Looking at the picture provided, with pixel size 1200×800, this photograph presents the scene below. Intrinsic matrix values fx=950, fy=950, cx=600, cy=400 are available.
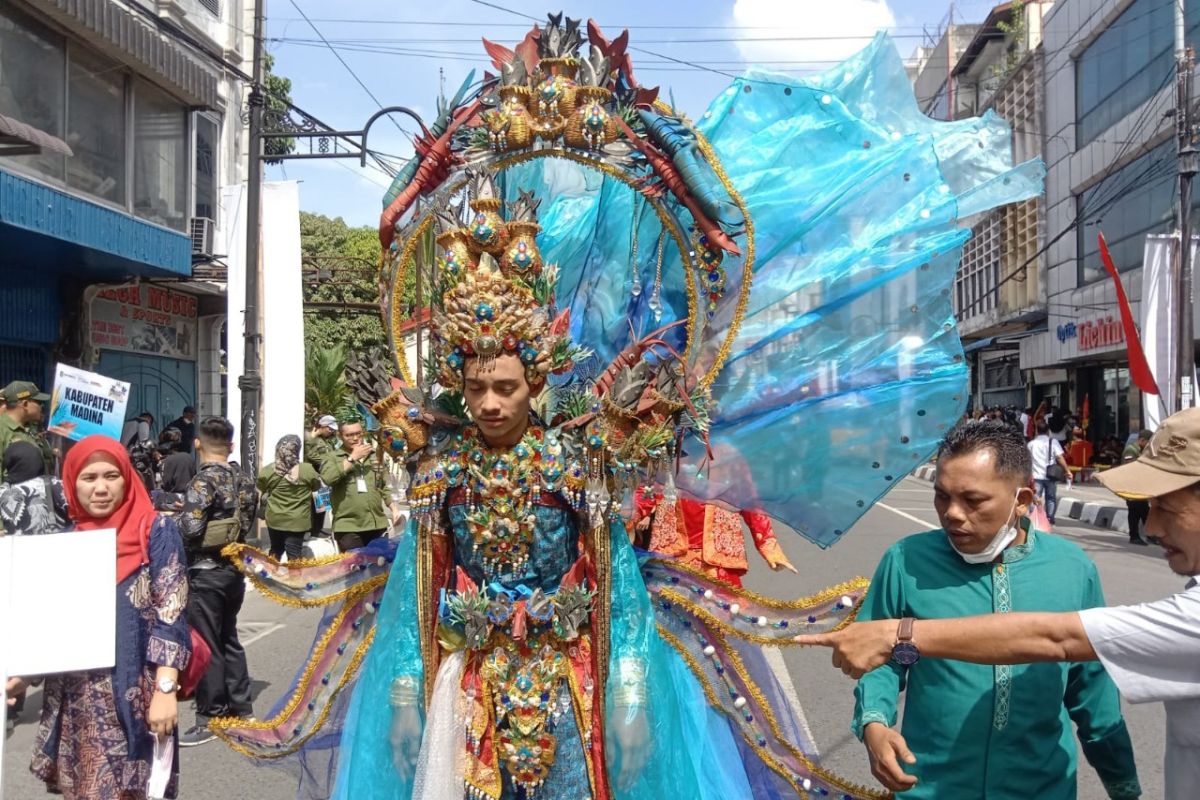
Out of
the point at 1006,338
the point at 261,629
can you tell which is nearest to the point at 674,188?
the point at 261,629

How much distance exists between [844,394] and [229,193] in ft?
35.6

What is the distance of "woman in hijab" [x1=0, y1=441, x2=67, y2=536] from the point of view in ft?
17.4

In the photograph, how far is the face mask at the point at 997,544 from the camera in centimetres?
228

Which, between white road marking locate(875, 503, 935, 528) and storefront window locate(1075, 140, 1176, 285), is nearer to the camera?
white road marking locate(875, 503, 935, 528)

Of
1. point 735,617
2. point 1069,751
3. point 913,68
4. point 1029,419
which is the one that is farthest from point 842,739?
point 913,68

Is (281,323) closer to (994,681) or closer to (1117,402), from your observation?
(994,681)

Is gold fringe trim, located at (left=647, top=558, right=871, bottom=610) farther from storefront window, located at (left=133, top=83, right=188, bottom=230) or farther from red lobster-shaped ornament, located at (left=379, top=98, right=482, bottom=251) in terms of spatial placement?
storefront window, located at (left=133, top=83, right=188, bottom=230)

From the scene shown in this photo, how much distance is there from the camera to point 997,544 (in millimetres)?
2279

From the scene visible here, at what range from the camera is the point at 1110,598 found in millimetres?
7918

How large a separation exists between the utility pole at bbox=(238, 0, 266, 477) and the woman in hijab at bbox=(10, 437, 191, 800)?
7.90 metres

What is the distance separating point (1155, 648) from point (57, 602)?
9.00 feet

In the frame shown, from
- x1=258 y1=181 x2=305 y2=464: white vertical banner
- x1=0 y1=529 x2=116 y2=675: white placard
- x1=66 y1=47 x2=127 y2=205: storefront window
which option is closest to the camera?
x1=0 y1=529 x2=116 y2=675: white placard

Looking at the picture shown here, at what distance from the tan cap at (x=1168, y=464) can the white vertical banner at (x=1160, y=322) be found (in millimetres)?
10236

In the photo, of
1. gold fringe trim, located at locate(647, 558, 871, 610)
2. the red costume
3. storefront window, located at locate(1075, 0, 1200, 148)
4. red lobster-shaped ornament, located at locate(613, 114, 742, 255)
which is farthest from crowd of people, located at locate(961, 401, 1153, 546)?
red lobster-shaped ornament, located at locate(613, 114, 742, 255)
